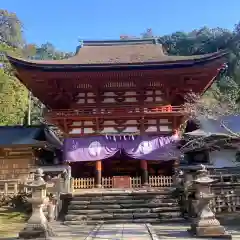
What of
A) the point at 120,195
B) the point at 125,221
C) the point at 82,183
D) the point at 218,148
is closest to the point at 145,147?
the point at 82,183

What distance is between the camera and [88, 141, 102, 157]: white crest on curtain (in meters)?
21.2

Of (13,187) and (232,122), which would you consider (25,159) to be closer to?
(13,187)

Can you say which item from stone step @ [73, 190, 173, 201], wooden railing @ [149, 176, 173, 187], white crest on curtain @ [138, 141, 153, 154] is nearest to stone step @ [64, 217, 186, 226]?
stone step @ [73, 190, 173, 201]

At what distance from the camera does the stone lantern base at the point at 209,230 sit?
34.5 feet

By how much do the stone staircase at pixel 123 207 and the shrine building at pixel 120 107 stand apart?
299cm

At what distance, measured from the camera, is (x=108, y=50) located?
26375 millimetres

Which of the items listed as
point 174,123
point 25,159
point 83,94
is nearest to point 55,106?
point 83,94

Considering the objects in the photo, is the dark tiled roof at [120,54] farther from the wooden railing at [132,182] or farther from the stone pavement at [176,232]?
the stone pavement at [176,232]

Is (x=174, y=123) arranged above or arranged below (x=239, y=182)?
above

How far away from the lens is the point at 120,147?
21344 mm

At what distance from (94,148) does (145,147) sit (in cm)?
315

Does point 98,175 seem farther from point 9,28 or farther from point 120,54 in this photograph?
point 9,28

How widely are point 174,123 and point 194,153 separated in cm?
466

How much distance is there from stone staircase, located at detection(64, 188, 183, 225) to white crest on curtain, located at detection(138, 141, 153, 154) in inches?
169
